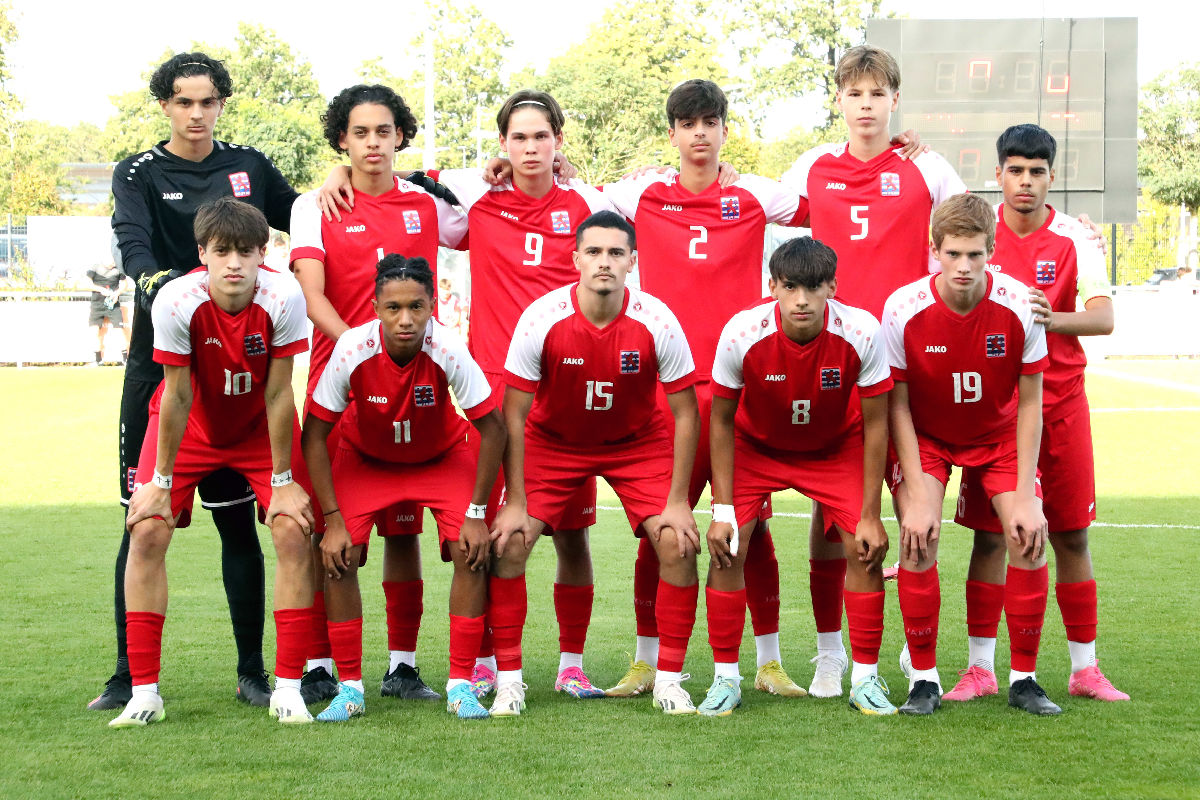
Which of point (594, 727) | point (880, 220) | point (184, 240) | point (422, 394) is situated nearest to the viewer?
point (594, 727)

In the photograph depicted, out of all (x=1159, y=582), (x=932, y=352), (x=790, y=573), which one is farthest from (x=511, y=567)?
(x=1159, y=582)

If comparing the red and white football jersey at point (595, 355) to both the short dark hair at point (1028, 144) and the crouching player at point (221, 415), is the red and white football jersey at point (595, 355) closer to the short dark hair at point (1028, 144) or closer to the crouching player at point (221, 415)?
the crouching player at point (221, 415)

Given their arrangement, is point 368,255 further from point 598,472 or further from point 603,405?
point 598,472

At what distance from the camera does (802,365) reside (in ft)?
16.2

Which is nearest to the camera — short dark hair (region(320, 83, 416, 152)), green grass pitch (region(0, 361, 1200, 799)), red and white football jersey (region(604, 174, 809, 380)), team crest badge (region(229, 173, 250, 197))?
green grass pitch (region(0, 361, 1200, 799))

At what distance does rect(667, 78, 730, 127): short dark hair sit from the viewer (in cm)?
548

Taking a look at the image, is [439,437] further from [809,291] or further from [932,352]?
[932,352]

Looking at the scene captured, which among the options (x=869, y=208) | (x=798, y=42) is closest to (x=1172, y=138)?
(x=798, y=42)

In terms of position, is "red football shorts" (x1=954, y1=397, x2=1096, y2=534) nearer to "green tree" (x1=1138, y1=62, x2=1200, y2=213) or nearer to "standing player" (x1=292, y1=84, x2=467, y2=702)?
"standing player" (x1=292, y1=84, x2=467, y2=702)

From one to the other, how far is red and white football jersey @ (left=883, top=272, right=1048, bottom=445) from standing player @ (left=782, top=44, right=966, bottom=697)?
1.59 ft

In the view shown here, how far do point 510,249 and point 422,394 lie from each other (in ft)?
3.20

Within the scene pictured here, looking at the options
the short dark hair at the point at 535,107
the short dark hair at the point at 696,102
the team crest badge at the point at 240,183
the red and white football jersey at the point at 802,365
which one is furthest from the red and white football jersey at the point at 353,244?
the red and white football jersey at the point at 802,365

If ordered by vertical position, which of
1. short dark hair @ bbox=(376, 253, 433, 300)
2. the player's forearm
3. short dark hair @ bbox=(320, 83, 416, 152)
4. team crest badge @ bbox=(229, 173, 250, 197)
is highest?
short dark hair @ bbox=(320, 83, 416, 152)

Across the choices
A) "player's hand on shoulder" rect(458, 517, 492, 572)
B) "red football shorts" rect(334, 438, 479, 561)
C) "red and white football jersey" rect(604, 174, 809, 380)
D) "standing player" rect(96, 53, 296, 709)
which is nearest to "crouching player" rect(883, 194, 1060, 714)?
"red and white football jersey" rect(604, 174, 809, 380)
